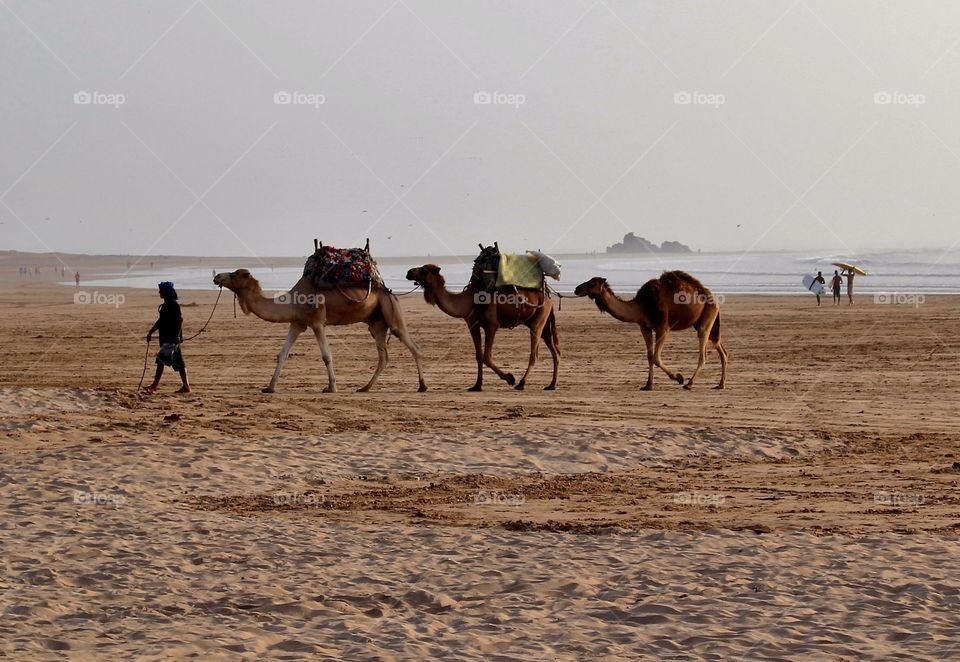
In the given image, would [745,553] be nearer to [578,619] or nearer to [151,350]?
[578,619]

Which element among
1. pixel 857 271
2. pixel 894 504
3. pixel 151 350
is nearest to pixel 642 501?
pixel 894 504

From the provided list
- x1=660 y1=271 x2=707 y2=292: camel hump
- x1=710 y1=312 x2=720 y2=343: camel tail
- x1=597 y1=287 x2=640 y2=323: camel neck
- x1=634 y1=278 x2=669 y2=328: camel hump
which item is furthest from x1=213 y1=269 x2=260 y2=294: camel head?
x1=710 y1=312 x2=720 y2=343: camel tail

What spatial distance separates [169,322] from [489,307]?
181 inches

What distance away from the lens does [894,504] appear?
10695 millimetres

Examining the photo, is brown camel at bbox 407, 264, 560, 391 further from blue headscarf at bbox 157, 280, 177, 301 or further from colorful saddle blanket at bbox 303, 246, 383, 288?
blue headscarf at bbox 157, 280, 177, 301

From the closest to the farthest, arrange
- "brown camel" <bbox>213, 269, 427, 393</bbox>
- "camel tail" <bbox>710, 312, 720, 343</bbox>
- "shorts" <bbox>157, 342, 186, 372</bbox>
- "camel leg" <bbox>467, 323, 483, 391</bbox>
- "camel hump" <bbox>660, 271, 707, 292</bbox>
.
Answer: "shorts" <bbox>157, 342, 186, 372</bbox> < "brown camel" <bbox>213, 269, 427, 393</bbox> < "camel leg" <bbox>467, 323, 483, 391</bbox> < "camel hump" <bbox>660, 271, 707, 292</bbox> < "camel tail" <bbox>710, 312, 720, 343</bbox>

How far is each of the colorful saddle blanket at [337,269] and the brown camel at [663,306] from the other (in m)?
3.19

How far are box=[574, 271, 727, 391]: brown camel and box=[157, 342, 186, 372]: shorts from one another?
19.2 feet

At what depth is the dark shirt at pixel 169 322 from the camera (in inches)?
694

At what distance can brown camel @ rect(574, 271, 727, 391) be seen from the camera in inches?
783

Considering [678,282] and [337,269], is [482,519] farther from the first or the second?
[678,282]

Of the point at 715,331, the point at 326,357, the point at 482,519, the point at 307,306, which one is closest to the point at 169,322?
the point at 307,306

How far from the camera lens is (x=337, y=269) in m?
18.9

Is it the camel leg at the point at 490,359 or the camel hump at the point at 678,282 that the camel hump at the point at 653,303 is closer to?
the camel hump at the point at 678,282
